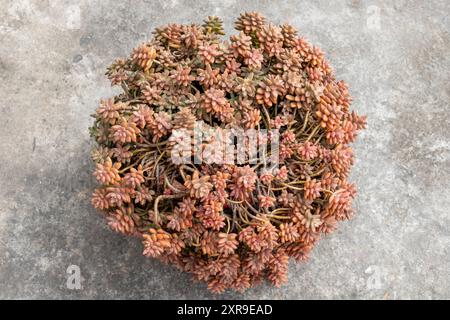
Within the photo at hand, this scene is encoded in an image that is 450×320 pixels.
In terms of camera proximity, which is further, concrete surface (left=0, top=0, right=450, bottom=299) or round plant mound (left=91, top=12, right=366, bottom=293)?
concrete surface (left=0, top=0, right=450, bottom=299)

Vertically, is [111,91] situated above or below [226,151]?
above

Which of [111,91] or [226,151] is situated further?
[111,91]

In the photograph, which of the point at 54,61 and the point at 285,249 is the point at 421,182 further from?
the point at 54,61

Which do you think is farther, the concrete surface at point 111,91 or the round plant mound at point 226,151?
the concrete surface at point 111,91
